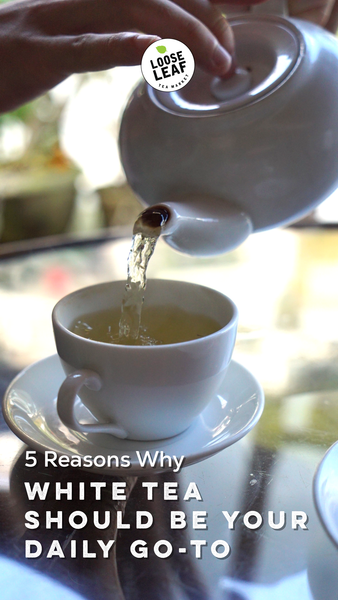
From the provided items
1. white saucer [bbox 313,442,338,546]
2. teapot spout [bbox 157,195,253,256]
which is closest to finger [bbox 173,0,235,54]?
teapot spout [bbox 157,195,253,256]

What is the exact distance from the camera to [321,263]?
3.14 feet

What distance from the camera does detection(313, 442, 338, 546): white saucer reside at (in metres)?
0.33

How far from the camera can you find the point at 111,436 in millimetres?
484

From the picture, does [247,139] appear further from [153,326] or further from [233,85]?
[153,326]

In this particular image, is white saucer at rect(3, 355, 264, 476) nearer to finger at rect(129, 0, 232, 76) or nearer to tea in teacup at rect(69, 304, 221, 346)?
tea in teacup at rect(69, 304, 221, 346)

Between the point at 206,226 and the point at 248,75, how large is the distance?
0.18m

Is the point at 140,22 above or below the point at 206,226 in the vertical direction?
above

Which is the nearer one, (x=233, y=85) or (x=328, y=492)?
(x=328, y=492)

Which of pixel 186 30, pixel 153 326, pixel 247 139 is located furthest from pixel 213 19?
pixel 153 326

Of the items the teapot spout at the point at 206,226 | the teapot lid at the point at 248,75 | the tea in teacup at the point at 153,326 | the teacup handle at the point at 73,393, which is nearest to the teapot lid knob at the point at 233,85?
the teapot lid at the point at 248,75

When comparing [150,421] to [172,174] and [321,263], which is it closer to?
[172,174]

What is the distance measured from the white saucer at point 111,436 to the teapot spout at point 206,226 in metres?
0.13

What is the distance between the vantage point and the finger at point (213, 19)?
1.90 ft

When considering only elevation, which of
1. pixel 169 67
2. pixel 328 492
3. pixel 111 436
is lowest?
pixel 111 436
